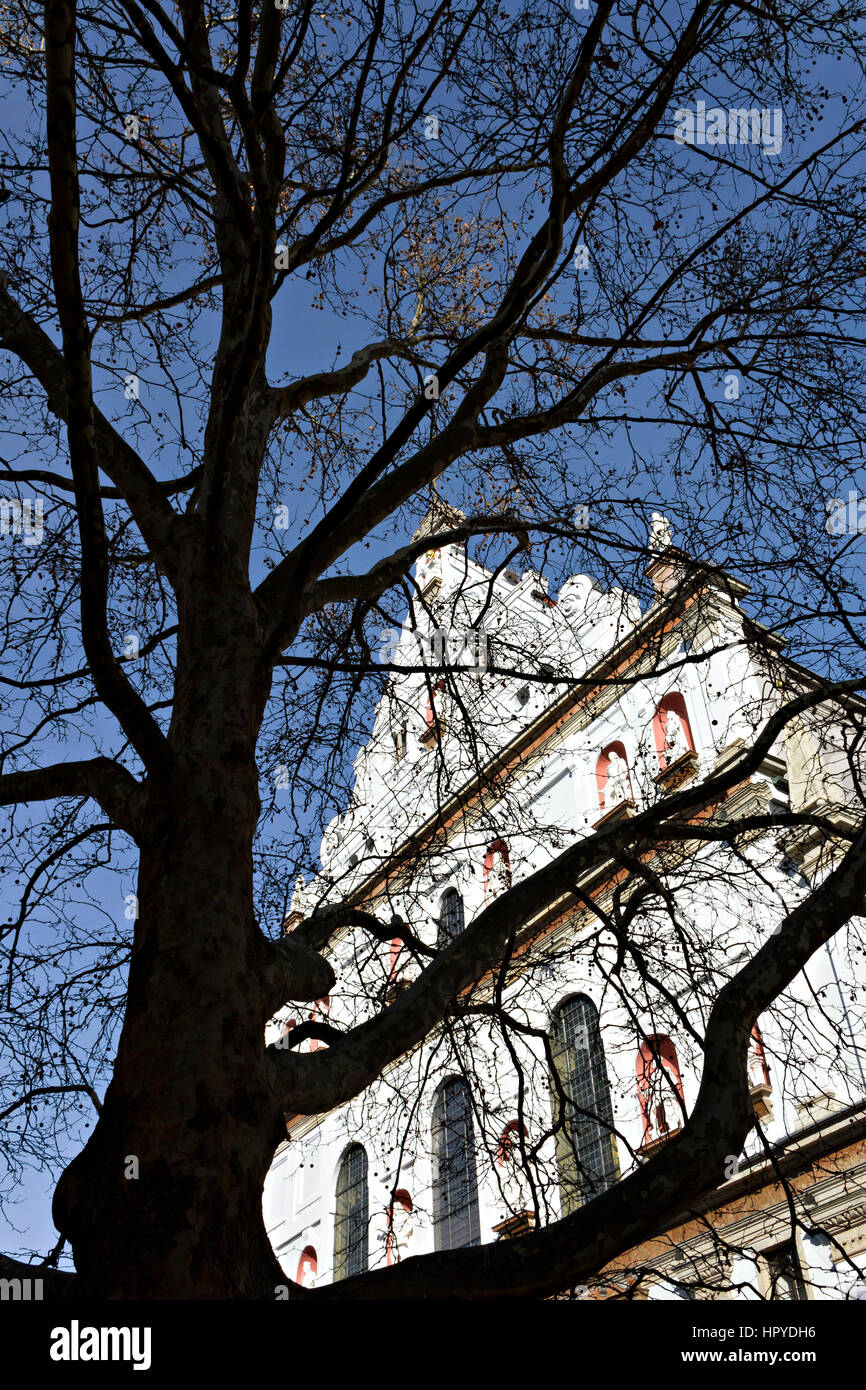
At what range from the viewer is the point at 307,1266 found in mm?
22562

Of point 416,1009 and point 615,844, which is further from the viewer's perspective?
point 615,844

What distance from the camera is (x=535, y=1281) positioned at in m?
3.27

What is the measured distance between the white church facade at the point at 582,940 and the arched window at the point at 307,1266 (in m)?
0.04

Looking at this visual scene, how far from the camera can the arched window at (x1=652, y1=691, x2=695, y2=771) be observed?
1803cm

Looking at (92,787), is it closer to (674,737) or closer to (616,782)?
(674,737)

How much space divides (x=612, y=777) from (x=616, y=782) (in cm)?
16

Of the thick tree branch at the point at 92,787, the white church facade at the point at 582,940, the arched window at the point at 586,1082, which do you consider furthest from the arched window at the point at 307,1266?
the thick tree branch at the point at 92,787

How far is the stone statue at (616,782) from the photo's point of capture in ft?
60.2

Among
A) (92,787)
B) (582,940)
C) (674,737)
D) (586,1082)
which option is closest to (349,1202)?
(586,1082)

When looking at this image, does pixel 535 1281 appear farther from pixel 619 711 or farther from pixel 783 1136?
pixel 619 711
